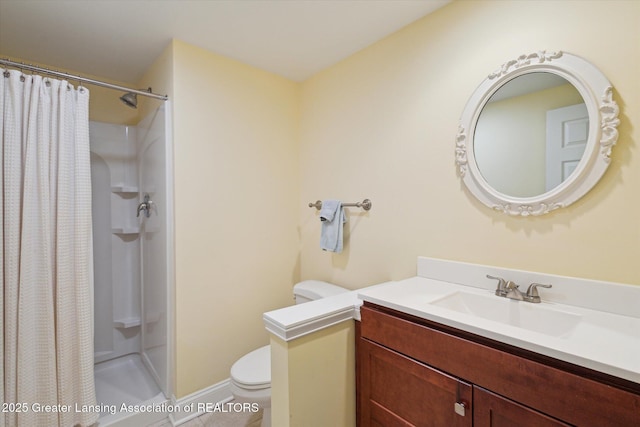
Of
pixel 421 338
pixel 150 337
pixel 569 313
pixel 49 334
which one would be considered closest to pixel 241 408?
pixel 150 337

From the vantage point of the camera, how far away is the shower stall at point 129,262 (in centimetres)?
202

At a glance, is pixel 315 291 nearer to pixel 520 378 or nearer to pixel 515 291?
pixel 515 291

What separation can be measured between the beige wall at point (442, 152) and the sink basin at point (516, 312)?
19 cm

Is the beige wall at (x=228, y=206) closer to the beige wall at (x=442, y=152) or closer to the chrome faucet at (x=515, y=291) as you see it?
the beige wall at (x=442, y=152)

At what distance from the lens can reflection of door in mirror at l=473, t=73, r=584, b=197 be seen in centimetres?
120

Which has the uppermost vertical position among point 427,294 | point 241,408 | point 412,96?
point 412,96

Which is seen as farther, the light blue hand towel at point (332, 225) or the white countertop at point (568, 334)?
the light blue hand towel at point (332, 225)

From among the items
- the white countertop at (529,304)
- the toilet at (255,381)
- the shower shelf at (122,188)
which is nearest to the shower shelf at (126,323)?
the shower shelf at (122,188)

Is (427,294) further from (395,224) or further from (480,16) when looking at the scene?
(480,16)

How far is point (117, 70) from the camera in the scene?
2.22 metres

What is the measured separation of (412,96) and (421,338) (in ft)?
4.16

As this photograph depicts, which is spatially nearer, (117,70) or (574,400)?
(574,400)

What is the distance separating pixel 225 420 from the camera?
183cm

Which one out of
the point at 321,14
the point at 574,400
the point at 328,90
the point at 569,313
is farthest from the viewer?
the point at 328,90
